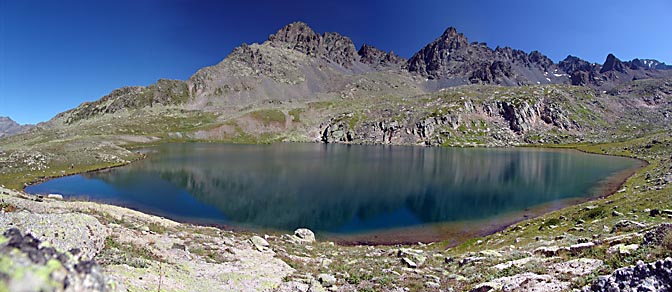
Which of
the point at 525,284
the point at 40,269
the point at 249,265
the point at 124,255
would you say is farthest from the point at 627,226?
the point at 124,255

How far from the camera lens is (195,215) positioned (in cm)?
4925

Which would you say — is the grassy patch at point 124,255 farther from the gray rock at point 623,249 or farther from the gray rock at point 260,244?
the gray rock at point 623,249

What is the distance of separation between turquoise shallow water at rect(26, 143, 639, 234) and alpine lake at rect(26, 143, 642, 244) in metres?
0.17

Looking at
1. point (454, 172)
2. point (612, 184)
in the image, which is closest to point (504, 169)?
point (454, 172)

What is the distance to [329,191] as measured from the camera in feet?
208

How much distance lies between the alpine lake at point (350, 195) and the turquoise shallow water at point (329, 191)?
0.17 meters

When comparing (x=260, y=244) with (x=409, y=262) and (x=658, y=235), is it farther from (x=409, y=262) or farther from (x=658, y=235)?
(x=658, y=235)

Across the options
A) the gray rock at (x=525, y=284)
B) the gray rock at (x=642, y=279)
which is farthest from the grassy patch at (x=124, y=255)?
the gray rock at (x=642, y=279)

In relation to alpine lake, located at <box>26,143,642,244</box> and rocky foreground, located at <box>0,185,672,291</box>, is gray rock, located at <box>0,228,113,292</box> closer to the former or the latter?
rocky foreground, located at <box>0,185,672,291</box>

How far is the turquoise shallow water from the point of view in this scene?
158ft

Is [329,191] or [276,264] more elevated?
[276,264]

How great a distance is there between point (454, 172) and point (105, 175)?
9198cm

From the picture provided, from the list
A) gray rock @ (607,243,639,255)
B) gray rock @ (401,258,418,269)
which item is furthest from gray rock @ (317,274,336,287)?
gray rock @ (607,243,639,255)

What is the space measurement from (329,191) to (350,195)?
16.6 feet
